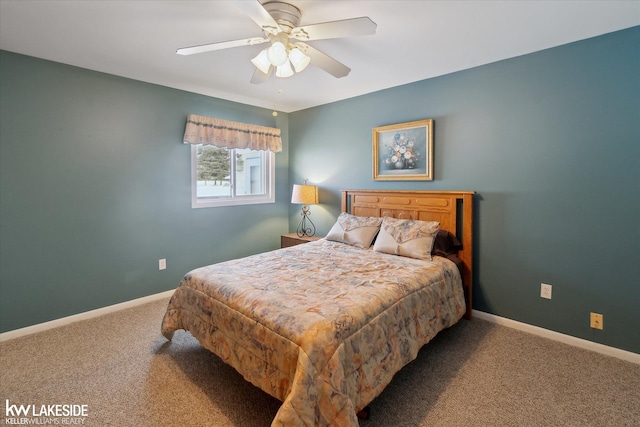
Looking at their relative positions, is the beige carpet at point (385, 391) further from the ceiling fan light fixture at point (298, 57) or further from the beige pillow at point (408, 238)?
the ceiling fan light fixture at point (298, 57)

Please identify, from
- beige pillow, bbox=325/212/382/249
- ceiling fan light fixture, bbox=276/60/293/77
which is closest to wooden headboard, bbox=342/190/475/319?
beige pillow, bbox=325/212/382/249

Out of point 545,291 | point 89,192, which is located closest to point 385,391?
point 545,291

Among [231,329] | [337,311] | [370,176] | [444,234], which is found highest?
[370,176]

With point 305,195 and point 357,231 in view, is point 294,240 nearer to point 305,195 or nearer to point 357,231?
point 305,195

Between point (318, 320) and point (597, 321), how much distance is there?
2.36 m

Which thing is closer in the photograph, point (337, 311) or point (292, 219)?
point (337, 311)

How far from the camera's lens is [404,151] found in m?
3.38

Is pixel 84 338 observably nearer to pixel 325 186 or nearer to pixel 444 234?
pixel 325 186

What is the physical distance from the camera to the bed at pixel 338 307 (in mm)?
1397

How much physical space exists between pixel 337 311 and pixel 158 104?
10.2ft

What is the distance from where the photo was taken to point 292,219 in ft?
15.6

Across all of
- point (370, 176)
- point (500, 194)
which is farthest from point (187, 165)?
point (500, 194)

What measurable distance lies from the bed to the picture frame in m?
0.31

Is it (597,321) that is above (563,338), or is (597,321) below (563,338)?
above
